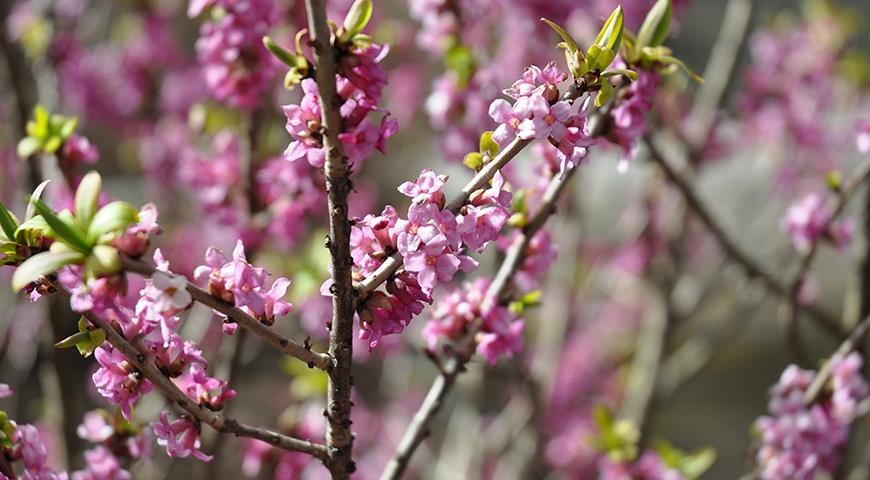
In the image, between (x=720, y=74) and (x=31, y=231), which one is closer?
(x=31, y=231)

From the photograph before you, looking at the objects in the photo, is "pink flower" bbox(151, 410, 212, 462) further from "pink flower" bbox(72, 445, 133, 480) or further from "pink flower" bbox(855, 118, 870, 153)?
"pink flower" bbox(855, 118, 870, 153)

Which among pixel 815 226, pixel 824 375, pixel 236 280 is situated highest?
pixel 815 226

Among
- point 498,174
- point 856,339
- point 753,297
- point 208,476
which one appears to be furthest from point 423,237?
point 753,297

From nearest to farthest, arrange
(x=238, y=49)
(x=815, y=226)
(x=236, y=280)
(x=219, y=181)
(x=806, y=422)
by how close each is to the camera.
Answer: (x=236, y=280) < (x=806, y=422) < (x=238, y=49) < (x=815, y=226) < (x=219, y=181)

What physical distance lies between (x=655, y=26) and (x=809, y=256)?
0.93 metres

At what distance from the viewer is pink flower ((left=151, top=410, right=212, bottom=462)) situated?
1.14 m

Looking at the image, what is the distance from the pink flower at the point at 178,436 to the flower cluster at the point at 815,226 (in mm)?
1497

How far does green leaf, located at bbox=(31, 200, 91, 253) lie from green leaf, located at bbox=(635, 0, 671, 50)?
2.92 feet

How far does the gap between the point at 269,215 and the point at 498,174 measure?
1209 mm

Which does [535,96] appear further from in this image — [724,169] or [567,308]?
[724,169]

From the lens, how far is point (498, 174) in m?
1.07

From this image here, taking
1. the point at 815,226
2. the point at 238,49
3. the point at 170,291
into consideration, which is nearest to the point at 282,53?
the point at 170,291

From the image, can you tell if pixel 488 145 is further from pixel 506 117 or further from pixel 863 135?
pixel 863 135

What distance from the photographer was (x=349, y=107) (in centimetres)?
110
